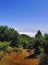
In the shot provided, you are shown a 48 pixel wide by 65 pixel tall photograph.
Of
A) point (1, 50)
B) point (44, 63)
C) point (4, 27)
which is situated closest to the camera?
point (44, 63)

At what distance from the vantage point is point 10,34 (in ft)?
230

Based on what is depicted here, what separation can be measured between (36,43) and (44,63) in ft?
80.0

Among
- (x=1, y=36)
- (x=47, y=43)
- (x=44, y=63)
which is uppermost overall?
(x=1, y=36)

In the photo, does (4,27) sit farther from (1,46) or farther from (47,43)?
(47,43)

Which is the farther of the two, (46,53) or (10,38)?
(10,38)

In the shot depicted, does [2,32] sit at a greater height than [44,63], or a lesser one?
greater

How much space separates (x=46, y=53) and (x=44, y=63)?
112 inches

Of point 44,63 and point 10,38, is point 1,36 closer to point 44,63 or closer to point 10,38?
point 10,38

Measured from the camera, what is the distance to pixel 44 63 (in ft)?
80.4

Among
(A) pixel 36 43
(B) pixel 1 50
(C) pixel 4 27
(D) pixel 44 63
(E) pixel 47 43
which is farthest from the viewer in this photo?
(C) pixel 4 27

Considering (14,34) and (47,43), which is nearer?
(47,43)

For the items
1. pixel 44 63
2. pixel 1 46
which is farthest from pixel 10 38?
pixel 44 63

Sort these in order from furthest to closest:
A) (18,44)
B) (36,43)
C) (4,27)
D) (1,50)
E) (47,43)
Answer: (4,27), (18,44), (36,43), (1,50), (47,43)

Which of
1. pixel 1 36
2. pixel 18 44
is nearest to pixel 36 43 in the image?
pixel 18 44
